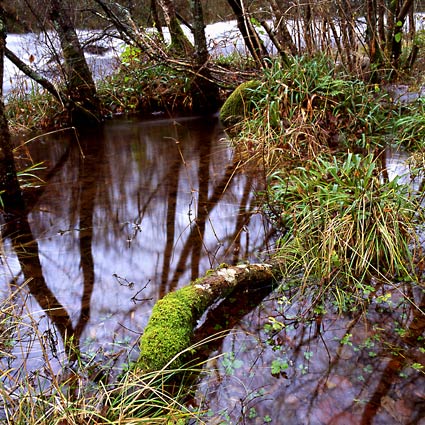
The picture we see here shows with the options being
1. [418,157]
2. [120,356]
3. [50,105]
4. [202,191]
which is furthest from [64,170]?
[418,157]

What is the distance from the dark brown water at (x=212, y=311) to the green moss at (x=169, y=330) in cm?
18

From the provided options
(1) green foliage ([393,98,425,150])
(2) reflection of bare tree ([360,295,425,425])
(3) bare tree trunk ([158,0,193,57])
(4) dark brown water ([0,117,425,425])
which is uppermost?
(3) bare tree trunk ([158,0,193,57])

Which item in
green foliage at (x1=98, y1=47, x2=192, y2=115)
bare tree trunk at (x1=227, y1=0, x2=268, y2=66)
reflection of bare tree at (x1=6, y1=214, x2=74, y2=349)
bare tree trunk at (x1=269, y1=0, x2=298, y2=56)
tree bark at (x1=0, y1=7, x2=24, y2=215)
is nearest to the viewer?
reflection of bare tree at (x1=6, y1=214, x2=74, y2=349)

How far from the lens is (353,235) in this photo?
3.05 m

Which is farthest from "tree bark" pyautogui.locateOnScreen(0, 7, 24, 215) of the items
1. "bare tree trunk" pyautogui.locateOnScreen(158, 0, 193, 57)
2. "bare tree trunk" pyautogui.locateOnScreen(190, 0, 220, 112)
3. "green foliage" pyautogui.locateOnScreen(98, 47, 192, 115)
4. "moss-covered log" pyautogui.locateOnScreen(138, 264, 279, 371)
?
"bare tree trunk" pyautogui.locateOnScreen(158, 0, 193, 57)

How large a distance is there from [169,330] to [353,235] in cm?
149

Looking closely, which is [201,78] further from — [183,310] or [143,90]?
[183,310]

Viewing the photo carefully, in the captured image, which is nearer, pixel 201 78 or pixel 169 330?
pixel 169 330

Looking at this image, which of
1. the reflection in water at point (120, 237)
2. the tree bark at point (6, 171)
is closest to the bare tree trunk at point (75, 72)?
the reflection in water at point (120, 237)

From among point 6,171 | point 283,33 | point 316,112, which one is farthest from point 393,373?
point 283,33

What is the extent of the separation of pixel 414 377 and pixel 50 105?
765 centimetres

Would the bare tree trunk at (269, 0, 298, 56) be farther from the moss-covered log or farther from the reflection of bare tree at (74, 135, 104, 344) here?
the moss-covered log

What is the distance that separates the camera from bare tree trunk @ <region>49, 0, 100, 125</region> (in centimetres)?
771

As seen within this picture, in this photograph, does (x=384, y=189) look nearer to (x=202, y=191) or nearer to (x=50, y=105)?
(x=202, y=191)
